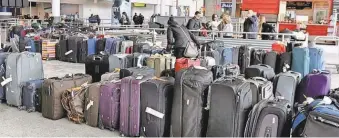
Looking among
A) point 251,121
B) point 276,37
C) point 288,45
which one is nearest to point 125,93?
point 251,121

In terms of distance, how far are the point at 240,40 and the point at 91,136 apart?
6875 mm

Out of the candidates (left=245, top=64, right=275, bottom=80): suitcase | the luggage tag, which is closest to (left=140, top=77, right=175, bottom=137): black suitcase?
the luggage tag

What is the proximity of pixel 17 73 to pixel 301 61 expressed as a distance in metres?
4.57

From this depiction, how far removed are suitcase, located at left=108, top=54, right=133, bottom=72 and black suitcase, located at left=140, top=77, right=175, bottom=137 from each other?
6.31 feet

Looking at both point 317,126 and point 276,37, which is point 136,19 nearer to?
point 276,37

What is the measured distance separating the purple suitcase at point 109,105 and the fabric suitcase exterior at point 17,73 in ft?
4.83

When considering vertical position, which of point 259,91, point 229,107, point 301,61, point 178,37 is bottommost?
point 229,107

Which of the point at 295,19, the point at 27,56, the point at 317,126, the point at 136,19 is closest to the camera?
the point at 317,126

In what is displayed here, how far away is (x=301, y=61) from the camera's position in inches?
260

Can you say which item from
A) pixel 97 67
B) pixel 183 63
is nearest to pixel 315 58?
pixel 183 63

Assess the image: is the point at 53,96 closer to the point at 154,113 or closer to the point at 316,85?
the point at 154,113

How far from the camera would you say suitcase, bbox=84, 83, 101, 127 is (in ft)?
14.0

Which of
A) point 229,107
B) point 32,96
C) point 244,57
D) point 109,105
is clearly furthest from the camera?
point 244,57

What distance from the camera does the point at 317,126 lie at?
9.49 feet
